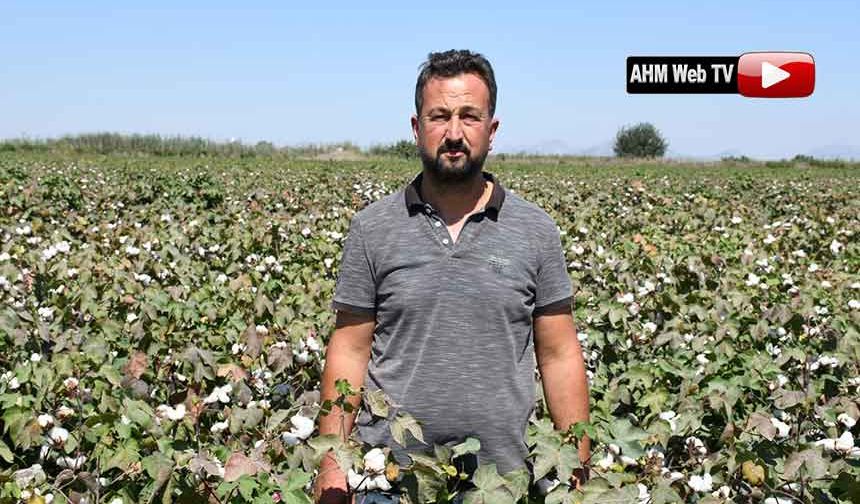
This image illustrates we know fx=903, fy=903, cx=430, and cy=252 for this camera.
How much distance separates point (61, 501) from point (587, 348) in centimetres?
284

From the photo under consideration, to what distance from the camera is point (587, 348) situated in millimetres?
4617

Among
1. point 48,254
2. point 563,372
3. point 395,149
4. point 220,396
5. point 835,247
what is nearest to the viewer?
point 563,372

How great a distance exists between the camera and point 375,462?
1.84 metres

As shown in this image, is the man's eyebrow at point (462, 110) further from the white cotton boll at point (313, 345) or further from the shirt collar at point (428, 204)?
the white cotton boll at point (313, 345)

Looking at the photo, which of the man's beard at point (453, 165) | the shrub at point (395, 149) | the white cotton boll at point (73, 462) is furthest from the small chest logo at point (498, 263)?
the shrub at point (395, 149)

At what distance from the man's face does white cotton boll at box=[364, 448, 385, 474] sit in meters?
0.75

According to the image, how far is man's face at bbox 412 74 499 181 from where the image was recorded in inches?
87.7

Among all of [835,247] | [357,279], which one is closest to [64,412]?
[357,279]

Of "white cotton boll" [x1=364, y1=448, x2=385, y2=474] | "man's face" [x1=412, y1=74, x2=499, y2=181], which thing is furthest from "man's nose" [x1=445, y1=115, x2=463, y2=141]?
"white cotton boll" [x1=364, y1=448, x2=385, y2=474]

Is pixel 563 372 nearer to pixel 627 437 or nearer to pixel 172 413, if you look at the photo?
pixel 627 437

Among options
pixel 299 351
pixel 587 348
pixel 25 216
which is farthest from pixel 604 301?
pixel 25 216

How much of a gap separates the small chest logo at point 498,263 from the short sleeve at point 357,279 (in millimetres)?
318

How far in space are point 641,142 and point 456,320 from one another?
89340mm

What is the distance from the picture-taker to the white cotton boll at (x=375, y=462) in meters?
1.84
